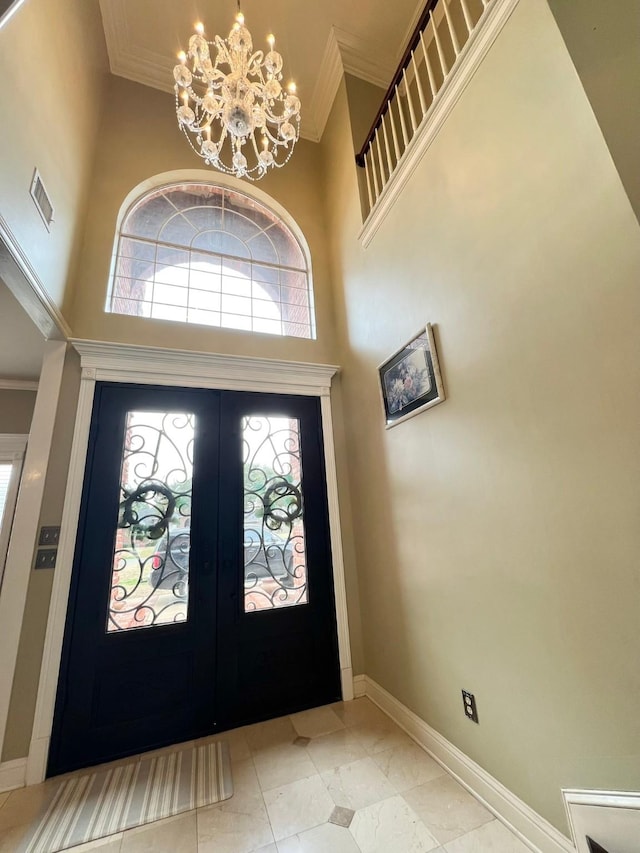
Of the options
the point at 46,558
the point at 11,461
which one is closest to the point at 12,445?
the point at 11,461

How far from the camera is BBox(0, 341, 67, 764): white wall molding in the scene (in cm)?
188

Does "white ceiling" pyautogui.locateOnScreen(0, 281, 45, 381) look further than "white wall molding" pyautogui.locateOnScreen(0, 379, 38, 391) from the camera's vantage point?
No

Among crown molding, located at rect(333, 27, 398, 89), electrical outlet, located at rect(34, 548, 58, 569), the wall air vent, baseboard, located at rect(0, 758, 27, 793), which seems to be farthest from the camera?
crown molding, located at rect(333, 27, 398, 89)

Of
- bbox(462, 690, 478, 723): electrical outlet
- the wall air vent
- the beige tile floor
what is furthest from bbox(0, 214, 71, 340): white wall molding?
bbox(462, 690, 478, 723): electrical outlet

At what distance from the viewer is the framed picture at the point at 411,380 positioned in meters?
1.91

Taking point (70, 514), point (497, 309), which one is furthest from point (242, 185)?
point (70, 514)

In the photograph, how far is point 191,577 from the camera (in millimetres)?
2322

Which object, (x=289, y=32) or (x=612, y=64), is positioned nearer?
(x=612, y=64)

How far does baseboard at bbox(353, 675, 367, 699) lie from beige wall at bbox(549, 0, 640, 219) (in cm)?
298

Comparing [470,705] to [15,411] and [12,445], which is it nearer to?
[12,445]

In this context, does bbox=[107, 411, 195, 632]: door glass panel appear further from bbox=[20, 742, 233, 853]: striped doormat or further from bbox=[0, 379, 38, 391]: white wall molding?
bbox=[0, 379, 38, 391]: white wall molding

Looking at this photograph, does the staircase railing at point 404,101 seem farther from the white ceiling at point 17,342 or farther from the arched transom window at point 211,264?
the white ceiling at point 17,342

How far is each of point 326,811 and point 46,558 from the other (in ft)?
6.52

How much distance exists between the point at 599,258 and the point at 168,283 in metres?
2.98
